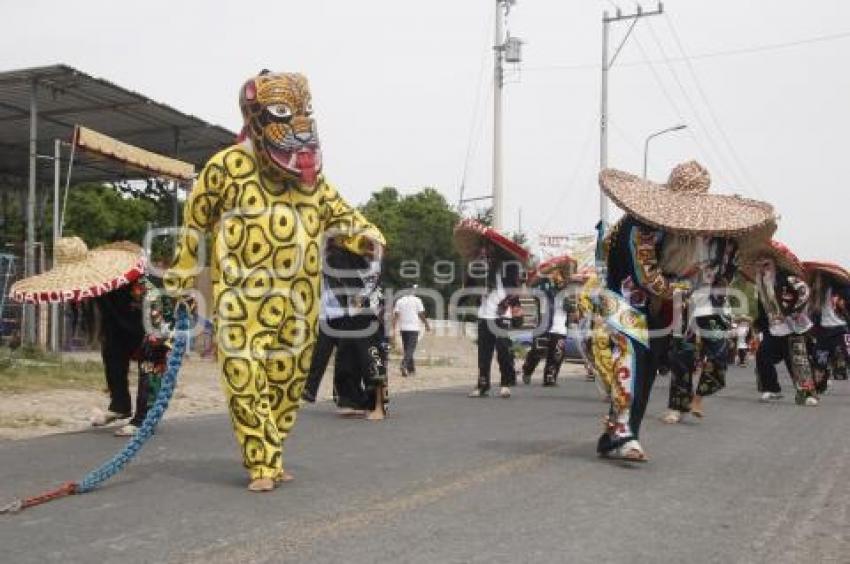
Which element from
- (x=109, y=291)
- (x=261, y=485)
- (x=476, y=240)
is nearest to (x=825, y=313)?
(x=476, y=240)

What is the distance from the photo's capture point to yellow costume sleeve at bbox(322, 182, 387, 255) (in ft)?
18.4

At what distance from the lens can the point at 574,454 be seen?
663 centimetres

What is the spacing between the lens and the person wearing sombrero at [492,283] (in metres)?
11.4

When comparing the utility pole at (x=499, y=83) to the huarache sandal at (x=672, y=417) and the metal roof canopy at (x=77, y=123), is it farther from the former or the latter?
the huarache sandal at (x=672, y=417)

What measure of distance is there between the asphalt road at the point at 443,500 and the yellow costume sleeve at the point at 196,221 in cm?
110

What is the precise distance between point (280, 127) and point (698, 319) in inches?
183

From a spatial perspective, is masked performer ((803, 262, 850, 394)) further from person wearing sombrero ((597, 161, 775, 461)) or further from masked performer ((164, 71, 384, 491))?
masked performer ((164, 71, 384, 491))

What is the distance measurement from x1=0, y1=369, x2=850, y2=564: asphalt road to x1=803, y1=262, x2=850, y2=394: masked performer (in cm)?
521

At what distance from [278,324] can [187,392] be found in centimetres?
678

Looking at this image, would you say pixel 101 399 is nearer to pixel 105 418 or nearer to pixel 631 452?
pixel 105 418

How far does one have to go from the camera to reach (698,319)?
8477mm

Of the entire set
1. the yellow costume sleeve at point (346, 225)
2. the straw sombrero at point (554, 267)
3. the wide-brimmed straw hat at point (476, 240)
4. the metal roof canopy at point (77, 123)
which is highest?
the metal roof canopy at point (77, 123)

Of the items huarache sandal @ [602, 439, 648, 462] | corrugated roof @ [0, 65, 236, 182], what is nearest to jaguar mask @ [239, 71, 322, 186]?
huarache sandal @ [602, 439, 648, 462]

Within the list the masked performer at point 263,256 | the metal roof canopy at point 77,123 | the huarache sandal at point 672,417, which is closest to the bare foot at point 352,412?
the huarache sandal at point 672,417
